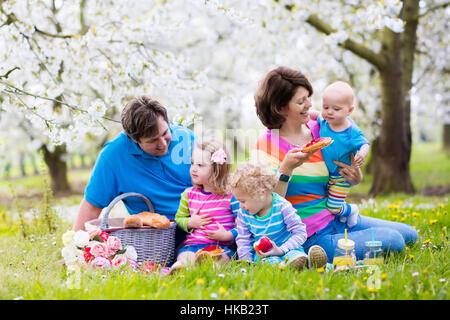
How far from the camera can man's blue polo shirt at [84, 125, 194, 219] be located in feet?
11.9

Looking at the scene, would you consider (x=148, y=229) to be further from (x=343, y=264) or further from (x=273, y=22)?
(x=273, y=22)

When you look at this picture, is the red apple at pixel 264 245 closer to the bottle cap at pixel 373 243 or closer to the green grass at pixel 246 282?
the green grass at pixel 246 282

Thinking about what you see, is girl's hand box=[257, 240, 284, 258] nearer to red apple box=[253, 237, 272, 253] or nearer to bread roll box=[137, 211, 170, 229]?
red apple box=[253, 237, 272, 253]

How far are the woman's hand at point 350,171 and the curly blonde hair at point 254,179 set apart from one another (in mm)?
554

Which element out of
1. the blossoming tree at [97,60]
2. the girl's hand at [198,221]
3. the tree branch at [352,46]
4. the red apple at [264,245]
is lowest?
the red apple at [264,245]

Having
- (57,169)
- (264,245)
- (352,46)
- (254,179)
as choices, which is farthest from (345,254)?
(57,169)

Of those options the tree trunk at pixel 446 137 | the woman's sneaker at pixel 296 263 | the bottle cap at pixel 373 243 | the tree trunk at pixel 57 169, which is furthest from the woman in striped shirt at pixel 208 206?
the tree trunk at pixel 446 137

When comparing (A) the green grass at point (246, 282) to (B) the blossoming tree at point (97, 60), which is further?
(B) the blossoming tree at point (97, 60)

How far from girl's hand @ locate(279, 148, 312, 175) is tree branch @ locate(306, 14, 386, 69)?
4165 millimetres

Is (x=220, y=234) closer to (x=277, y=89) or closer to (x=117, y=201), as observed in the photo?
(x=117, y=201)

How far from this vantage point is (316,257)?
9.11 ft

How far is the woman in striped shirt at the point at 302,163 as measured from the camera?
3105 mm
